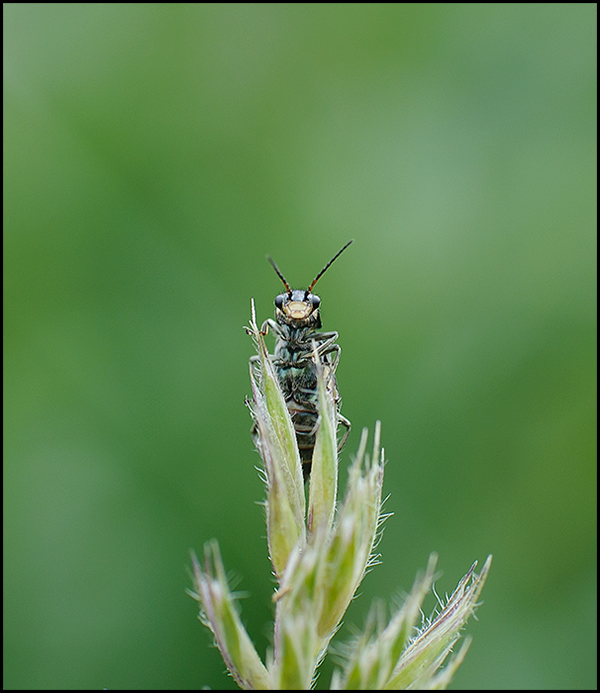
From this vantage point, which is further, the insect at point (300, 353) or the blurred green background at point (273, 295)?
the blurred green background at point (273, 295)

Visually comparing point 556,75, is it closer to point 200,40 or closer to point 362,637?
point 200,40

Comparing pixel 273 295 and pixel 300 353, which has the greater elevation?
pixel 300 353

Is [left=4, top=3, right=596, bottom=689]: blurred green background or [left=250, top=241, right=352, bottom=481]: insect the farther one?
[left=4, top=3, right=596, bottom=689]: blurred green background

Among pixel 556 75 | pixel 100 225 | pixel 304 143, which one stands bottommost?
pixel 100 225

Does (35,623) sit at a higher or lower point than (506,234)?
lower

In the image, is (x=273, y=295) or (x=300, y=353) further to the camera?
(x=273, y=295)

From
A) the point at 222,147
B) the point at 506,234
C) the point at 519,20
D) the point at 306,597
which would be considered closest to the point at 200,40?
the point at 222,147

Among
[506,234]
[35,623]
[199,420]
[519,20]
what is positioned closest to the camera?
[35,623]

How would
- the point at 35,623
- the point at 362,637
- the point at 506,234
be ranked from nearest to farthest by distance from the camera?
the point at 362,637, the point at 35,623, the point at 506,234
